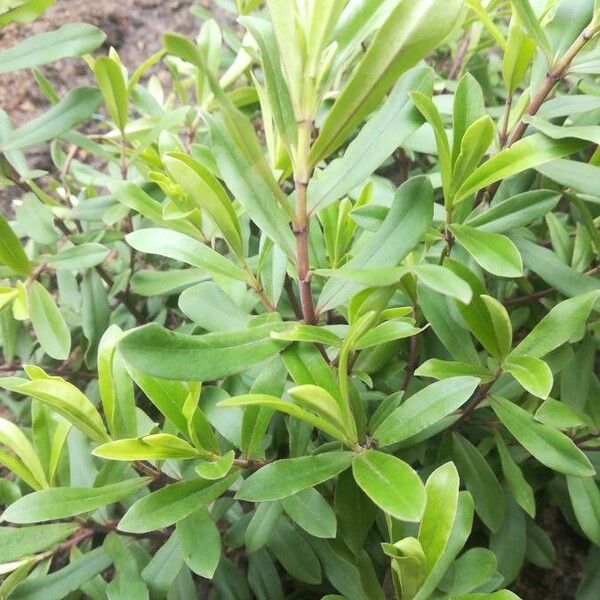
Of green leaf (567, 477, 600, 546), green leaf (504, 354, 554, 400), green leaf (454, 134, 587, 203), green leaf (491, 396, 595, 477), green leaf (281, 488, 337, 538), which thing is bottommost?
green leaf (567, 477, 600, 546)

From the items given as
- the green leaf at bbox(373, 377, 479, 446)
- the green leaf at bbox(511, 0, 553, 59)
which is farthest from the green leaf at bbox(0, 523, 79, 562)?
the green leaf at bbox(511, 0, 553, 59)

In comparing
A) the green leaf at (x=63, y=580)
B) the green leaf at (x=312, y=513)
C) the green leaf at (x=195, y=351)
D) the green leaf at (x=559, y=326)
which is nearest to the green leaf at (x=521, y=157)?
the green leaf at (x=559, y=326)

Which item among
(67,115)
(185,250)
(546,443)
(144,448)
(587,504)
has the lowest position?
(587,504)

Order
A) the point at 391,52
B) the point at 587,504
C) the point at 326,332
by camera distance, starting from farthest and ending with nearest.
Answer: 1. the point at 587,504
2. the point at 326,332
3. the point at 391,52

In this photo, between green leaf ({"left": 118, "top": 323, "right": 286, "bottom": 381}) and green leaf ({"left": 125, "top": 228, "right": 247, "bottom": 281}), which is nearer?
green leaf ({"left": 118, "top": 323, "right": 286, "bottom": 381})

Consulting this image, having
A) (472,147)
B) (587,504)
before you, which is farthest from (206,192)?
(587,504)

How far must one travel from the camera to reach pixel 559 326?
0.62m

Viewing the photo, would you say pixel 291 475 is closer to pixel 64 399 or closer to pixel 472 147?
pixel 64 399

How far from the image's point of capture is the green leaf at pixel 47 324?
77 centimetres

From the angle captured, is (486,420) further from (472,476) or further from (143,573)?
(143,573)

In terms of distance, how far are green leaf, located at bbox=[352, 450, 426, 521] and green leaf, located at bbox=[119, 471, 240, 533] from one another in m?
0.15

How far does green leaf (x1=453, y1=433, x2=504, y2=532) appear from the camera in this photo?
0.73 m

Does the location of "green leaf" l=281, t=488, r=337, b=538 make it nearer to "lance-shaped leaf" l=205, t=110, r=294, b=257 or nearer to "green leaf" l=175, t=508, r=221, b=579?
"green leaf" l=175, t=508, r=221, b=579

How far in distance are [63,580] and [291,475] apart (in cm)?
32
